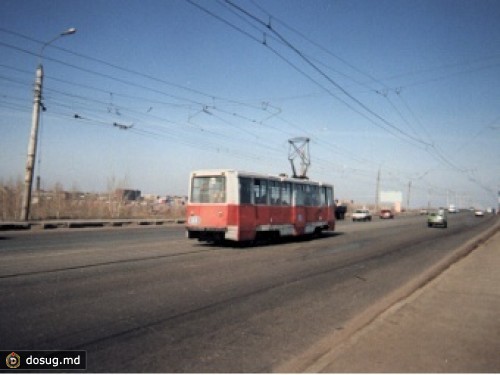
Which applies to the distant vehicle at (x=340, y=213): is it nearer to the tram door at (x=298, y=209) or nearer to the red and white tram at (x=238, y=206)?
A: the tram door at (x=298, y=209)

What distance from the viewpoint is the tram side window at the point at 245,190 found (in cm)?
1733

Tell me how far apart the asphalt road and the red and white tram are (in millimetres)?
3282

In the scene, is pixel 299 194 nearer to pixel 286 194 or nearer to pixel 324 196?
pixel 286 194

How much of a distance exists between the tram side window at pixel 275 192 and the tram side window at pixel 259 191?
1.54ft

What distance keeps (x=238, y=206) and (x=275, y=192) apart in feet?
9.68

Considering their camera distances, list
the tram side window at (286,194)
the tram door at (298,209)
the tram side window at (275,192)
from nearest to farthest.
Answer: the tram side window at (275,192), the tram side window at (286,194), the tram door at (298,209)

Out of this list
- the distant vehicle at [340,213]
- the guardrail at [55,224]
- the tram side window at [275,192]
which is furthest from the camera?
the distant vehicle at [340,213]

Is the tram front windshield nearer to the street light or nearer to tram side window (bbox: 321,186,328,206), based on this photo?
tram side window (bbox: 321,186,328,206)

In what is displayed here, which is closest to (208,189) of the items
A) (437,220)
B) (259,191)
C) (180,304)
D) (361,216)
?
(259,191)

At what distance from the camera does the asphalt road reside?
500 centimetres

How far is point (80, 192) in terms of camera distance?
4331cm

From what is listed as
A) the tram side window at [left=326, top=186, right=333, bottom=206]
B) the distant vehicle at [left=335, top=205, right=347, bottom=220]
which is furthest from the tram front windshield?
the distant vehicle at [left=335, top=205, right=347, bottom=220]

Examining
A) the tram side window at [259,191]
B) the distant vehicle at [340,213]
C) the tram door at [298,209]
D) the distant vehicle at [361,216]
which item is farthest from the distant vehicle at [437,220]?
the tram side window at [259,191]

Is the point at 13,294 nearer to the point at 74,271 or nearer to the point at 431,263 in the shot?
the point at 74,271
